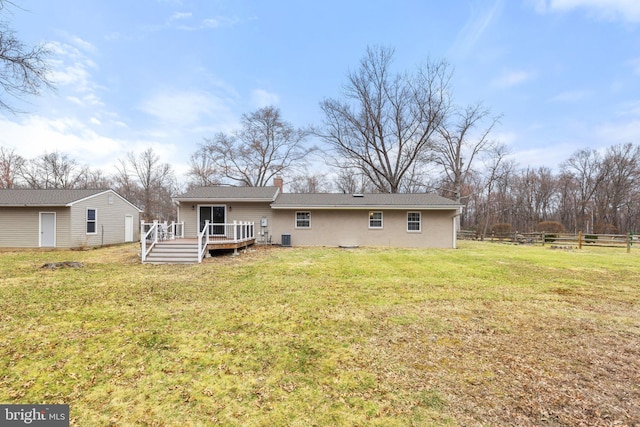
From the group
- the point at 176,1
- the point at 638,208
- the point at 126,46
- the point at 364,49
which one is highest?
the point at 364,49

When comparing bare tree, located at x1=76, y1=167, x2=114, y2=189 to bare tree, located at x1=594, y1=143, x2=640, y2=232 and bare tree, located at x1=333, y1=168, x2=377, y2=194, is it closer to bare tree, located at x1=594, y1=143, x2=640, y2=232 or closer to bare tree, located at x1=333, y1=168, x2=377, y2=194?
bare tree, located at x1=333, y1=168, x2=377, y2=194

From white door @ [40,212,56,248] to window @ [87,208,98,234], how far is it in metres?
1.47

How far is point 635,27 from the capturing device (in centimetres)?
1279

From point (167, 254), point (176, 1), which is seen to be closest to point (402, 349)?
point (167, 254)

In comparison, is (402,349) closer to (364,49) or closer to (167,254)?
(167,254)

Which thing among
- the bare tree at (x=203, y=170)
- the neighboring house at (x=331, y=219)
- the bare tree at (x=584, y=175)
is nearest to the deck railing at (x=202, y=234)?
the neighboring house at (x=331, y=219)

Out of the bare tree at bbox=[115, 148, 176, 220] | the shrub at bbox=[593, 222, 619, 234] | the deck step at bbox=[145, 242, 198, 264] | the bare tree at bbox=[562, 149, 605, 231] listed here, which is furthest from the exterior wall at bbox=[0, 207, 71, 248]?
the bare tree at bbox=[562, 149, 605, 231]

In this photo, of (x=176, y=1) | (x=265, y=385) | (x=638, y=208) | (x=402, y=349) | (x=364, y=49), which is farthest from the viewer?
(x=638, y=208)

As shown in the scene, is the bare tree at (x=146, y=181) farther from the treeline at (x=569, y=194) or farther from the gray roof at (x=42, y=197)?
the treeline at (x=569, y=194)

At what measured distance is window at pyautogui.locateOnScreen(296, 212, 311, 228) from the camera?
53.5 feet

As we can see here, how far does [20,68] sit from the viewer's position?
7.93m

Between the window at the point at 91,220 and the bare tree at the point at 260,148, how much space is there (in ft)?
49.8

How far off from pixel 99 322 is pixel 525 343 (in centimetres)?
624

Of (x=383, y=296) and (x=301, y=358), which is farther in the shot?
(x=383, y=296)
